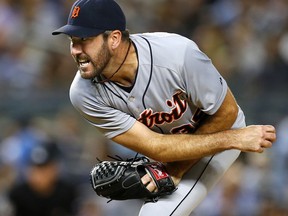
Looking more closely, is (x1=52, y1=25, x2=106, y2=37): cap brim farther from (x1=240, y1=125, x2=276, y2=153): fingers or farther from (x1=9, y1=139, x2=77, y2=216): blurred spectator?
(x1=9, y1=139, x2=77, y2=216): blurred spectator

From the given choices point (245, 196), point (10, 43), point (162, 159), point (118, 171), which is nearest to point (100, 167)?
point (118, 171)

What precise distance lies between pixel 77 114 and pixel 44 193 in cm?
140

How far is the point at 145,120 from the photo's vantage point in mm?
3846

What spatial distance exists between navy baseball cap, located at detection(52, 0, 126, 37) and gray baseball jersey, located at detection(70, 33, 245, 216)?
0.63 ft

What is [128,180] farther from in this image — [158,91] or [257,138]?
[257,138]

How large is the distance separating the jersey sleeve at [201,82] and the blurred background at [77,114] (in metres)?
2.42

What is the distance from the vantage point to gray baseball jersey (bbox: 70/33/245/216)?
3.65m

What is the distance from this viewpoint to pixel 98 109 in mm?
3783

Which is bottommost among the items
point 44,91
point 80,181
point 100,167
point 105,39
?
point 80,181

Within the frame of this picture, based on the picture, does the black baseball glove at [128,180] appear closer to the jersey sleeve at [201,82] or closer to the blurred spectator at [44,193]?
the jersey sleeve at [201,82]

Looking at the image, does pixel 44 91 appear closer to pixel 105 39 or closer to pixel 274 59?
pixel 274 59

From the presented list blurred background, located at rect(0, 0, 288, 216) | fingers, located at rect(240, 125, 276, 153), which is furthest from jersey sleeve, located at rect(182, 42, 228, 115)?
blurred background, located at rect(0, 0, 288, 216)

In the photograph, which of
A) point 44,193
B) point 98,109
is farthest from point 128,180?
point 44,193

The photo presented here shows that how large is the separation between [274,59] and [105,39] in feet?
12.7
